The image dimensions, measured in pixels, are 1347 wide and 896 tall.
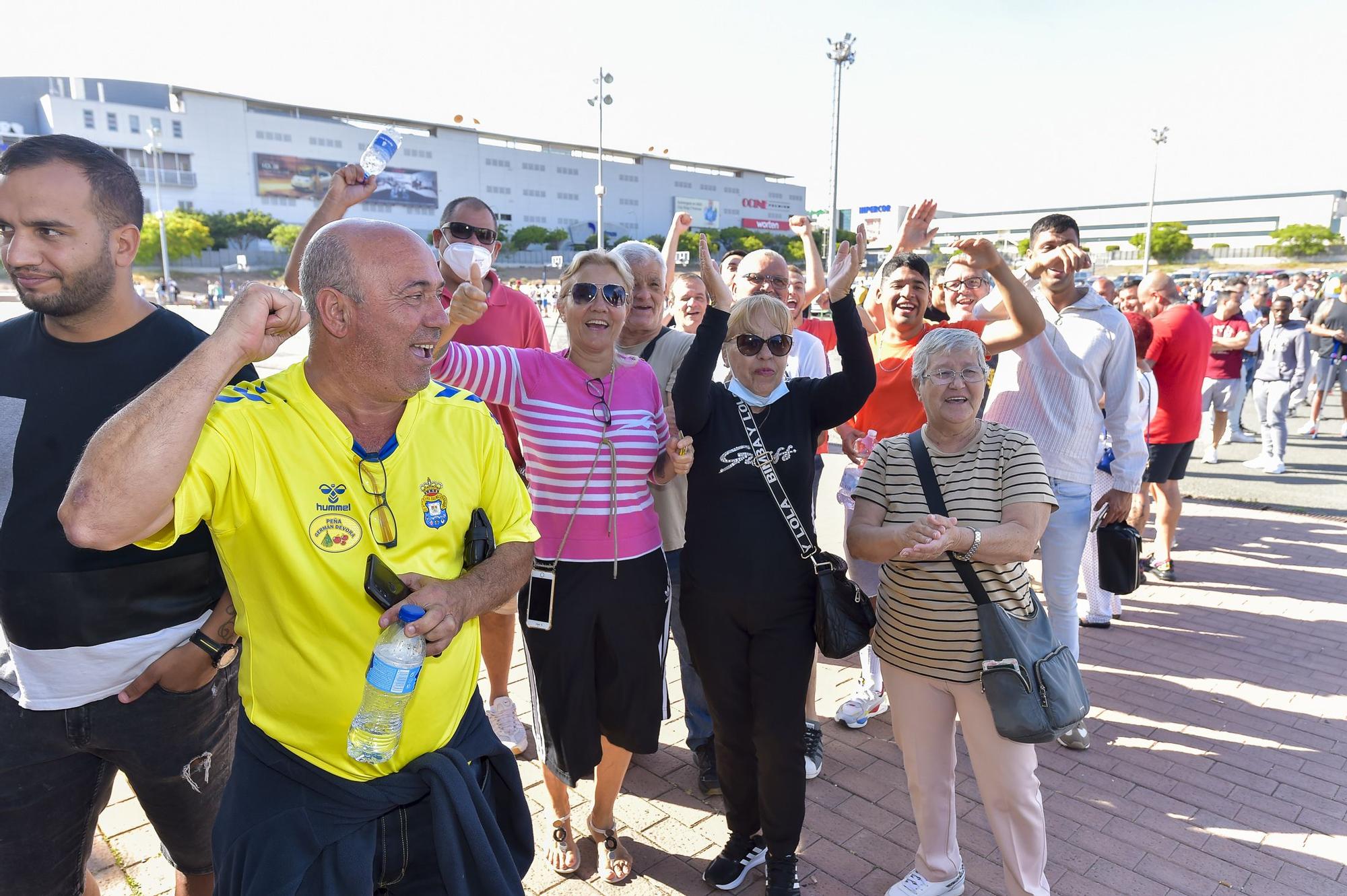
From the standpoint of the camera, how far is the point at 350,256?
1.84 meters

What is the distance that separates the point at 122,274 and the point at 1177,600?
7.04 meters

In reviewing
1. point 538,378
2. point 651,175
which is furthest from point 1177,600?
point 651,175

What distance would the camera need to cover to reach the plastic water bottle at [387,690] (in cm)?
164

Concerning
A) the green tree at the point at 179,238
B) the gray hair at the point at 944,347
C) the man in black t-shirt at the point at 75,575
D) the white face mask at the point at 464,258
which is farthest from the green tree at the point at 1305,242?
the green tree at the point at 179,238

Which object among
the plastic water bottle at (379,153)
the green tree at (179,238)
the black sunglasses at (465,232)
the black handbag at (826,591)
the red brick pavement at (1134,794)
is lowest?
the red brick pavement at (1134,794)

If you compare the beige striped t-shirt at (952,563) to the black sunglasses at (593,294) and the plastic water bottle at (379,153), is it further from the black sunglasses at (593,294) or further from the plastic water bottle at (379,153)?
the plastic water bottle at (379,153)

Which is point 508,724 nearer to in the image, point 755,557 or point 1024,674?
point 755,557

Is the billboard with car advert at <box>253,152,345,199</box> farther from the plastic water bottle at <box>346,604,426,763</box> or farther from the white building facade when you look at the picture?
the plastic water bottle at <box>346,604,426,763</box>

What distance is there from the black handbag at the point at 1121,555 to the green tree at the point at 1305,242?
9027 centimetres

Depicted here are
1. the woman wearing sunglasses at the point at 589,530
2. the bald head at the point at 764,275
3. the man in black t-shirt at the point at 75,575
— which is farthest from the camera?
the bald head at the point at 764,275

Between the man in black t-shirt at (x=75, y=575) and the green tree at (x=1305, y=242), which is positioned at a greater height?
the green tree at (x=1305, y=242)

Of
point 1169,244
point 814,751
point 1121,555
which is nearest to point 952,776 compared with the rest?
point 814,751

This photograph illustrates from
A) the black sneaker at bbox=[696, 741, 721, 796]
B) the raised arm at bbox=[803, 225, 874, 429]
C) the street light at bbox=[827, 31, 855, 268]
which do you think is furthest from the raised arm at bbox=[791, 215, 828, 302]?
the street light at bbox=[827, 31, 855, 268]

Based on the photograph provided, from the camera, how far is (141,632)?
214 cm
